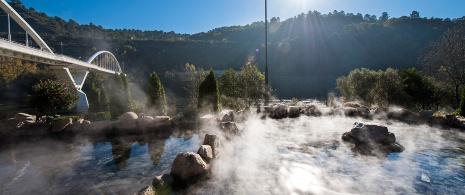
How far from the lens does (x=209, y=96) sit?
626 inches

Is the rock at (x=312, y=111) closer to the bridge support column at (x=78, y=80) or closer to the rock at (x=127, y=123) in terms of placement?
the rock at (x=127, y=123)

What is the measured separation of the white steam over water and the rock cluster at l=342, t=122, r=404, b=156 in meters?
0.33

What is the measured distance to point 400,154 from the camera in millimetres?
7965

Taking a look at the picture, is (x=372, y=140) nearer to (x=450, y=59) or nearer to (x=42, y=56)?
(x=450, y=59)

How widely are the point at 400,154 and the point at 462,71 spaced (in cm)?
1673

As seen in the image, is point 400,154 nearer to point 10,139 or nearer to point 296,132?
point 296,132

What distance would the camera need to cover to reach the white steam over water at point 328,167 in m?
5.54

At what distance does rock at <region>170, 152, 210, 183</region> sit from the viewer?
19.8ft

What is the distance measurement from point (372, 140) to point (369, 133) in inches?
11.7

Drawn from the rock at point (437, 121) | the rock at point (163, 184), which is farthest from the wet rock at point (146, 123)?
the rock at point (437, 121)

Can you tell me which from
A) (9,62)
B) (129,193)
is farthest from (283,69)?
(129,193)

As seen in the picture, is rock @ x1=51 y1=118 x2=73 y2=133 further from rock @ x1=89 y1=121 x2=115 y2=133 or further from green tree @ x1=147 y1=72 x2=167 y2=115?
green tree @ x1=147 y1=72 x2=167 y2=115

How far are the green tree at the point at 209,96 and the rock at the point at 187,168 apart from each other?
31.5 feet

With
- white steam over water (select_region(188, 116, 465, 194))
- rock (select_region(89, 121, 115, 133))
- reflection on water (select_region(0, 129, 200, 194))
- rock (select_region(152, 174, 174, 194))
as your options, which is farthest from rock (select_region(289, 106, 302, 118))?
rock (select_region(152, 174, 174, 194))
